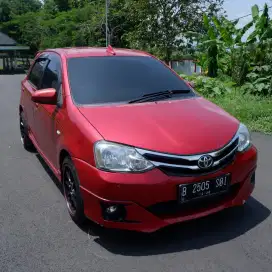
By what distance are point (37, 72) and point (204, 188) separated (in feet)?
10.9

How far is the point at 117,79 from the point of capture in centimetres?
418

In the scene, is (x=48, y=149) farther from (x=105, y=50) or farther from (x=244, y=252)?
(x=244, y=252)

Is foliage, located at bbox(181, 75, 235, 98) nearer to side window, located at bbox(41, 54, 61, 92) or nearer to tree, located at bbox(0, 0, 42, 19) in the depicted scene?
side window, located at bbox(41, 54, 61, 92)

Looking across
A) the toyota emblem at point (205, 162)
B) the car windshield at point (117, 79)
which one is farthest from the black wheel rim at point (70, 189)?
the toyota emblem at point (205, 162)

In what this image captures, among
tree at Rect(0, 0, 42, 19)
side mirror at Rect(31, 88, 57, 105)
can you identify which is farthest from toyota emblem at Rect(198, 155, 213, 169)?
tree at Rect(0, 0, 42, 19)

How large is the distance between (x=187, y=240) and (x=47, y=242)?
4.10 feet

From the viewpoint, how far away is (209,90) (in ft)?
35.8

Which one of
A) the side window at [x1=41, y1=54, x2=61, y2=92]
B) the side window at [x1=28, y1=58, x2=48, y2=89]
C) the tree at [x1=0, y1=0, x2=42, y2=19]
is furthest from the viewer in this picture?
the tree at [x1=0, y1=0, x2=42, y2=19]

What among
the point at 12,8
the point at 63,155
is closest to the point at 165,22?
the point at 63,155

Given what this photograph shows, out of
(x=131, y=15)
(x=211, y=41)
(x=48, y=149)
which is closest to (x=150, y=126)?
(x=48, y=149)

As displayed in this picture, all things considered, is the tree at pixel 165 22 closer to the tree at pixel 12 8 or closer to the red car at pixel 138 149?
the red car at pixel 138 149

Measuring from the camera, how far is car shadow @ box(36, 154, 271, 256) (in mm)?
3207

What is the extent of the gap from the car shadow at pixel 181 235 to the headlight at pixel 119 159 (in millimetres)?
725

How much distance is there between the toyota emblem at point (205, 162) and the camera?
3.05 metres
